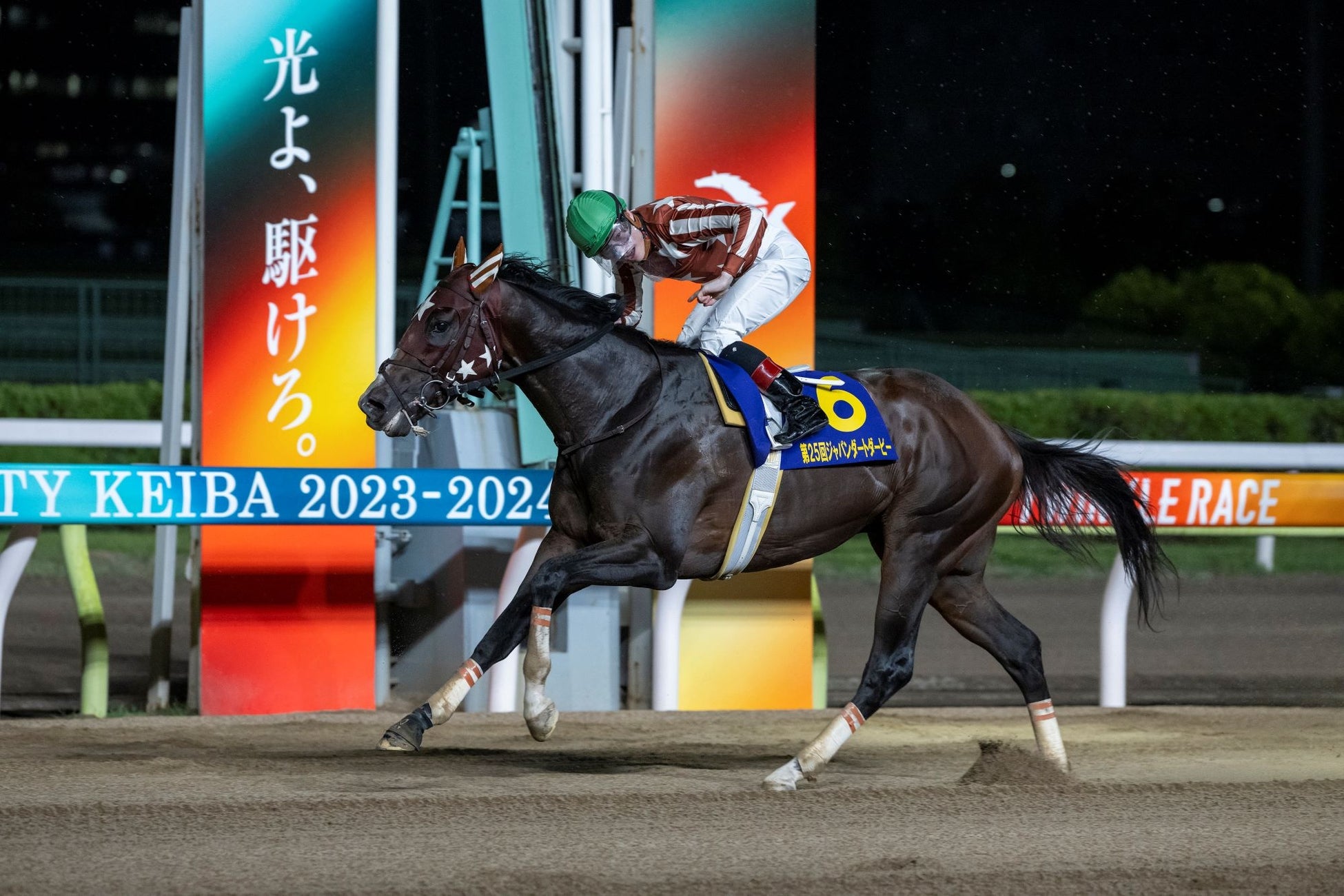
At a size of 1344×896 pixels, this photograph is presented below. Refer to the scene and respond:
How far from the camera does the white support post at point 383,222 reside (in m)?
5.45

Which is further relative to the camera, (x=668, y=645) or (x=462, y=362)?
(x=668, y=645)

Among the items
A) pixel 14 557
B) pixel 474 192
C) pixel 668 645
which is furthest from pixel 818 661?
pixel 14 557

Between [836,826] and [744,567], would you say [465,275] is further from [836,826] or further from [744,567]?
[836,826]

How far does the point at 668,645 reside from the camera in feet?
18.0

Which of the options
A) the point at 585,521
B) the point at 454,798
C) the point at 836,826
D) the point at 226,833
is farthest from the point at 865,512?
the point at 226,833

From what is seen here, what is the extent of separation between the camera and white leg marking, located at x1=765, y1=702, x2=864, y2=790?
13.3 feet

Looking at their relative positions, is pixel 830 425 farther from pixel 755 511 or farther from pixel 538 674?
pixel 538 674

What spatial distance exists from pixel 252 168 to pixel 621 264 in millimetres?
1757

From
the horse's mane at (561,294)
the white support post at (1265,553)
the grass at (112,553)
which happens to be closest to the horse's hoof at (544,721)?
the horse's mane at (561,294)

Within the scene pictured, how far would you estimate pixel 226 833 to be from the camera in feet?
11.1

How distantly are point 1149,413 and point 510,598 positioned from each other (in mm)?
9021

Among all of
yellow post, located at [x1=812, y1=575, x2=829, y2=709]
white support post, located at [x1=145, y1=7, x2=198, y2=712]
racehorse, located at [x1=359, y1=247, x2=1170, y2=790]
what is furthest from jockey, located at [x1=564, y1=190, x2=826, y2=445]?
white support post, located at [x1=145, y1=7, x2=198, y2=712]

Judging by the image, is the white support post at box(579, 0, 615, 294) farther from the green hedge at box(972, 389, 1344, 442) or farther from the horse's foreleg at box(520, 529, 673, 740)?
the green hedge at box(972, 389, 1344, 442)

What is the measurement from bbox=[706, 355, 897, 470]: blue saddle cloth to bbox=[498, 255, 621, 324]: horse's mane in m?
0.32
